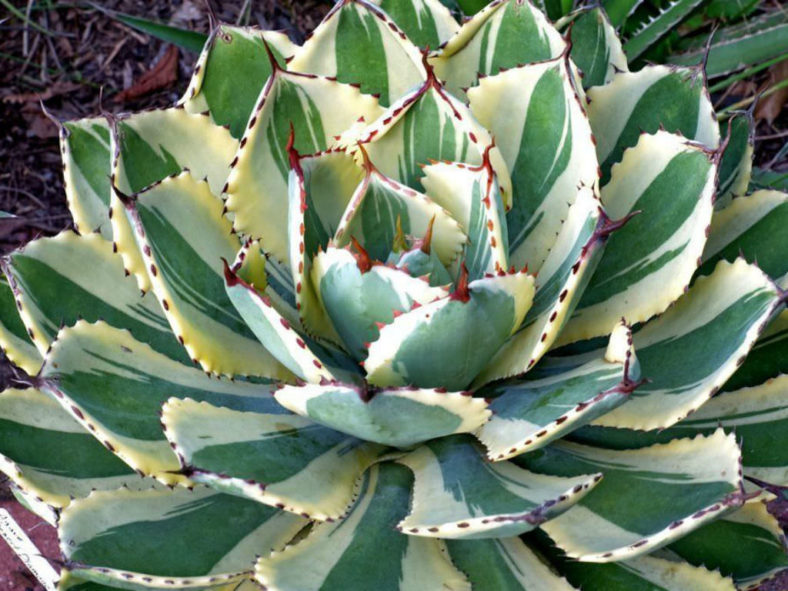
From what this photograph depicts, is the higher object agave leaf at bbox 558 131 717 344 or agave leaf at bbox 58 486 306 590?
agave leaf at bbox 558 131 717 344

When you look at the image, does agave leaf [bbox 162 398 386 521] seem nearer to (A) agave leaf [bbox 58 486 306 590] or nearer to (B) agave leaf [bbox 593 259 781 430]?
(A) agave leaf [bbox 58 486 306 590]

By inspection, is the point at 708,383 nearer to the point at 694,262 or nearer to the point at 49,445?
the point at 694,262

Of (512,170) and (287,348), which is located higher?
(512,170)

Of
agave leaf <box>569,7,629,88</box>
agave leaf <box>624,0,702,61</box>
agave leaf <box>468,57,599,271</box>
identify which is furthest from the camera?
agave leaf <box>624,0,702,61</box>

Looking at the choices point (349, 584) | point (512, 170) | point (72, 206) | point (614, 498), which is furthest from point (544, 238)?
point (72, 206)

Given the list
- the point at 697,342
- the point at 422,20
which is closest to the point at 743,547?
the point at 697,342

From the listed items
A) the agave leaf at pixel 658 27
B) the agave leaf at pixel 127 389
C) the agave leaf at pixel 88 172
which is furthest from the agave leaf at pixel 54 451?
the agave leaf at pixel 658 27

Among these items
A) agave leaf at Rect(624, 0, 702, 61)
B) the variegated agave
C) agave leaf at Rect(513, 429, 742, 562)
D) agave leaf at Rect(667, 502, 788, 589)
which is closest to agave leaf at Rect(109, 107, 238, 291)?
the variegated agave

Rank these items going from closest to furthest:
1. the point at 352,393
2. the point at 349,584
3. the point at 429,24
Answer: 1. the point at 352,393
2. the point at 349,584
3. the point at 429,24

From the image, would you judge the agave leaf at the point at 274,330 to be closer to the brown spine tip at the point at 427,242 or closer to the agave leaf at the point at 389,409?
the agave leaf at the point at 389,409
